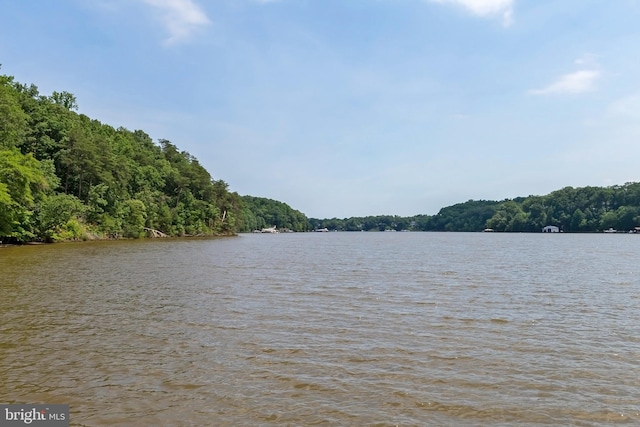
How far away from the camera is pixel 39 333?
11180mm

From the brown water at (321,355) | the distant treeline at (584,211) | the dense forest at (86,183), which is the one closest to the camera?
the brown water at (321,355)

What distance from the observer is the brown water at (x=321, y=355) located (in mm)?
6930

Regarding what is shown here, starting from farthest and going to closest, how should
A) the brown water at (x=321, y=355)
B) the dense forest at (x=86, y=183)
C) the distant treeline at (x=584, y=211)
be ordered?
the distant treeline at (x=584, y=211)
the dense forest at (x=86, y=183)
the brown water at (x=321, y=355)

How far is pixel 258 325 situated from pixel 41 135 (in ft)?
222

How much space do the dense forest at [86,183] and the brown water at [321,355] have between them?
107ft

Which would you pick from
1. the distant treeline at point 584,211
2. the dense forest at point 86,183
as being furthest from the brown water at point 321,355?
the distant treeline at point 584,211

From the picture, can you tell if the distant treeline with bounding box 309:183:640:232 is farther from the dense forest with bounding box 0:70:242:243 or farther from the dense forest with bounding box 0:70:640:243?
the dense forest with bounding box 0:70:242:243

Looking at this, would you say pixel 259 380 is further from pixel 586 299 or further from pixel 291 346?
pixel 586 299

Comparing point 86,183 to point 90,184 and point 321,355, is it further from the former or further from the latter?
point 321,355

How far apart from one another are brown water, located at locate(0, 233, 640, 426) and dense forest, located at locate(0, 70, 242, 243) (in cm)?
3258

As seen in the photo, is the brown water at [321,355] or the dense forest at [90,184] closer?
the brown water at [321,355]

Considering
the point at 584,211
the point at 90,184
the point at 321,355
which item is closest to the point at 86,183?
the point at 90,184

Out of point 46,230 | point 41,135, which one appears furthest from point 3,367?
point 41,135

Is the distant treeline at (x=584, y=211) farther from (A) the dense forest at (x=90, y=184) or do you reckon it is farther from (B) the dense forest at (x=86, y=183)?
(B) the dense forest at (x=86, y=183)
